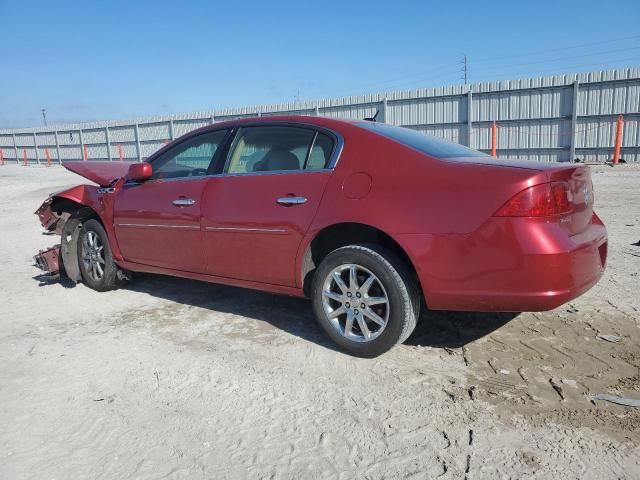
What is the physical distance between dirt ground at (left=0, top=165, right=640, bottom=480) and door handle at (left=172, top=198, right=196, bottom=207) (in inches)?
37.8

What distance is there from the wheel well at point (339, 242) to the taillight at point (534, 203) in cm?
73

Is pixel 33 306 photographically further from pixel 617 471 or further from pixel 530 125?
pixel 530 125

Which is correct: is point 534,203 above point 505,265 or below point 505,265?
above

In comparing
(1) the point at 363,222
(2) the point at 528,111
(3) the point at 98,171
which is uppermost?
(2) the point at 528,111

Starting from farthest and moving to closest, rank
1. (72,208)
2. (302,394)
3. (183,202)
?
(72,208) → (183,202) → (302,394)

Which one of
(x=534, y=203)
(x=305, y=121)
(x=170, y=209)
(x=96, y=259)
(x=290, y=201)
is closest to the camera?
(x=534, y=203)

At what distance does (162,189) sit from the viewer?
441 cm

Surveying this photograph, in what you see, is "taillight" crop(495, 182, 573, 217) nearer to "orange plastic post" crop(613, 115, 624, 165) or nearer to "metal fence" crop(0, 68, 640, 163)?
"metal fence" crop(0, 68, 640, 163)

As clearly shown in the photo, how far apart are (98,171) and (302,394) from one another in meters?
3.57

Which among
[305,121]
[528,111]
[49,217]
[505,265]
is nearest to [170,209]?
[305,121]

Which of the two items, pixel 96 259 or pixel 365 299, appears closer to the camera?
pixel 365 299

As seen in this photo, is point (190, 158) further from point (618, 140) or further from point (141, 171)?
point (618, 140)

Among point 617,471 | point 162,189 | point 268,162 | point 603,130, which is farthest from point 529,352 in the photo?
point 603,130

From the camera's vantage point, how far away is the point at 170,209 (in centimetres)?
428
